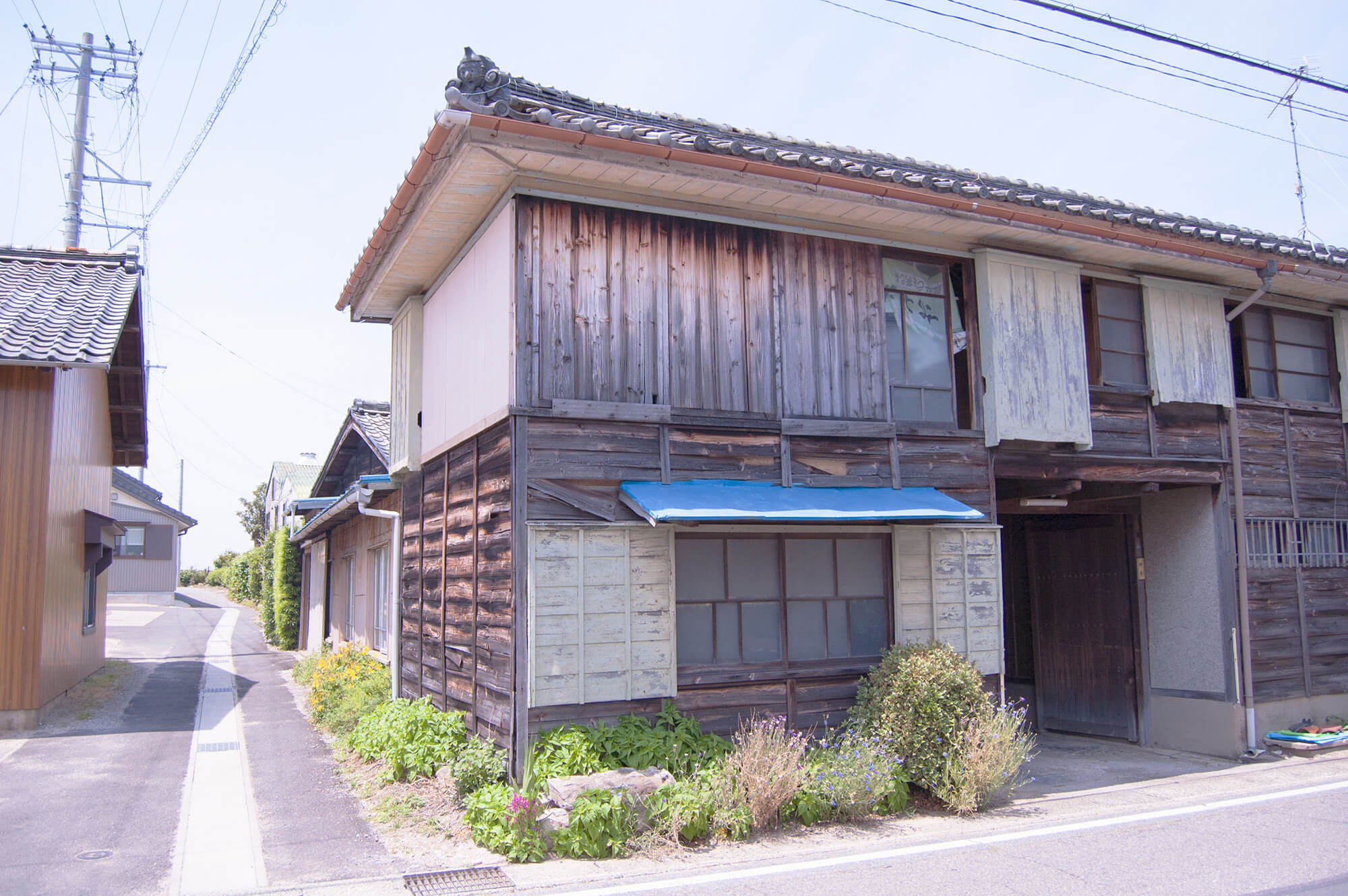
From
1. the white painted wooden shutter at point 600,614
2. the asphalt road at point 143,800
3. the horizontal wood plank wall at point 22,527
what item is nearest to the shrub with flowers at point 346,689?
the asphalt road at point 143,800

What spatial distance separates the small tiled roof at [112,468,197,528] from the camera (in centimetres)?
3734

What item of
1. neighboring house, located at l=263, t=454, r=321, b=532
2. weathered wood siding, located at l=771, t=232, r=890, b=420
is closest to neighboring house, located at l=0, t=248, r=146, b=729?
weathered wood siding, located at l=771, t=232, r=890, b=420

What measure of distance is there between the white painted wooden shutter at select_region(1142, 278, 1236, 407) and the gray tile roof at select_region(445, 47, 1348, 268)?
82cm

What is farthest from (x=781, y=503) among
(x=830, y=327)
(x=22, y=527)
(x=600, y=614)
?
(x=22, y=527)

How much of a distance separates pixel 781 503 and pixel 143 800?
6479 mm

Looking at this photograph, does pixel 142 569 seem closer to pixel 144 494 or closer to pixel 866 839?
pixel 144 494

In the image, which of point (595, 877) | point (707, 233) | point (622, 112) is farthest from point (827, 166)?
point (595, 877)

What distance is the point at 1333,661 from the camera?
1130 cm

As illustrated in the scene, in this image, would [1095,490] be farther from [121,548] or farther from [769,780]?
[121,548]

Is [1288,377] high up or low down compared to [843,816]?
up

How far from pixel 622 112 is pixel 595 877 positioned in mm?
6991

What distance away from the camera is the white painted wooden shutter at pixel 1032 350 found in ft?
31.1

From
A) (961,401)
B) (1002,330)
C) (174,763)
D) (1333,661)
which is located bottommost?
(174,763)

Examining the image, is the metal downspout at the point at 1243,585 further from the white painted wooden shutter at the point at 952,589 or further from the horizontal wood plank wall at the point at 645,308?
the horizontal wood plank wall at the point at 645,308
